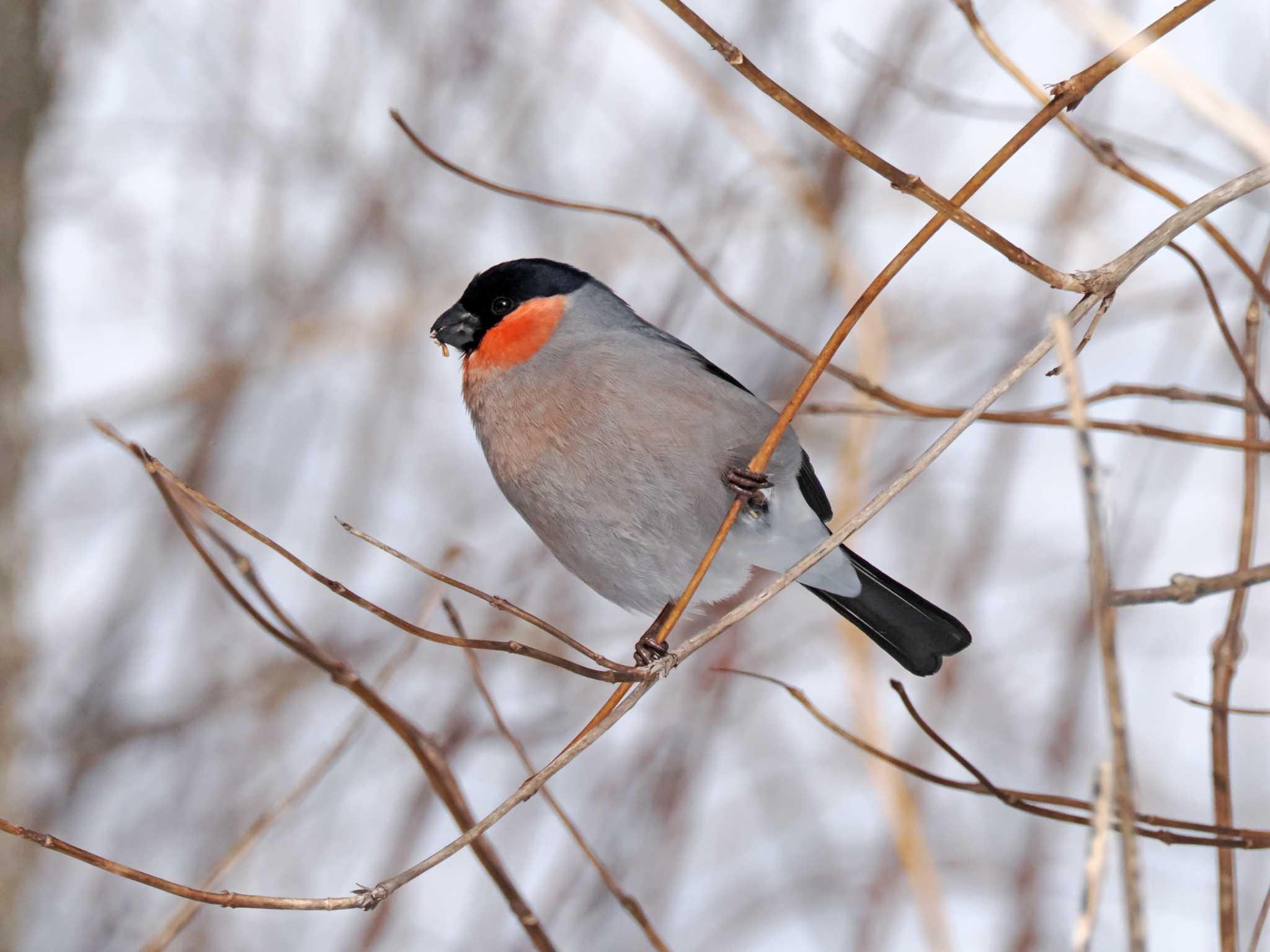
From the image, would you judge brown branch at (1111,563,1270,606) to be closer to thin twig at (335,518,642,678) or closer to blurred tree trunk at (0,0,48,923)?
thin twig at (335,518,642,678)

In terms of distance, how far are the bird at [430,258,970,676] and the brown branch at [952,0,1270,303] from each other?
788 mm

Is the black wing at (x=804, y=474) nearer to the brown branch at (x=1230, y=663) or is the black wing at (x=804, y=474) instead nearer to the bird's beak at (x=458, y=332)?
the bird's beak at (x=458, y=332)

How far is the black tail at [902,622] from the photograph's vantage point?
2.72 meters

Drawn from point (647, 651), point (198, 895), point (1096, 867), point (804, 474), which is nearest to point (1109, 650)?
point (1096, 867)

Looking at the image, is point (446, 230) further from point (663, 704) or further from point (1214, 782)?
point (1214, 782)

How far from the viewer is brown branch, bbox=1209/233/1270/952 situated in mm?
1370

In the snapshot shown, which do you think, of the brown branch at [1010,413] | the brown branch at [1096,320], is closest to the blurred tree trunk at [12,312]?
the brown branch at [1010,413]

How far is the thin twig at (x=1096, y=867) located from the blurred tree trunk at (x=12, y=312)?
11.4ft

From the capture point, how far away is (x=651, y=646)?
2.31 meters

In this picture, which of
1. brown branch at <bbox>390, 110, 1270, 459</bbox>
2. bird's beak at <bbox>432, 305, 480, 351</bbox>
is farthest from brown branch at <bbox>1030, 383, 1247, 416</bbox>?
bird's beak at <bbox>432, 305, 480, 351</bbox>

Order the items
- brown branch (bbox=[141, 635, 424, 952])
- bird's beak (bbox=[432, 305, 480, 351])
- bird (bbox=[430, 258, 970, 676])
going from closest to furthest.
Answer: brown branch (bbox=[141, 635, 424, 952])
bird (bbox=[430, 258, 970, 676])
bird's beak (bbox=[432, 305, 480, 351])

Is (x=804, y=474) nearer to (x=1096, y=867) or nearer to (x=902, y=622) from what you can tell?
(x=902, y=622)

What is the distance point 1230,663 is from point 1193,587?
21.6 inches

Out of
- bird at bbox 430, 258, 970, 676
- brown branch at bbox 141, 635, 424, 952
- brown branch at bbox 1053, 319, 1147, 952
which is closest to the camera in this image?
brown branch at bbox 1053, 319, 1147, 952
